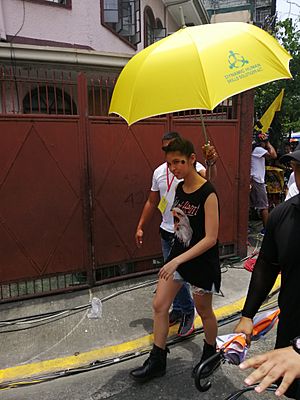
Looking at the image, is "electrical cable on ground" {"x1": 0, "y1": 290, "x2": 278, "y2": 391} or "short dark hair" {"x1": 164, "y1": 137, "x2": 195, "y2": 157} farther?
"electrical cable on ground" {"x1": 0, "y1": 290, "x2": 278, "y2": 391}

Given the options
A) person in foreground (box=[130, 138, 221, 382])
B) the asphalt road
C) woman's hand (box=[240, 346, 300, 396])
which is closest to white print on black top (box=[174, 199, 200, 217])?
person in foreground (box=[130, 138, 221, 382])

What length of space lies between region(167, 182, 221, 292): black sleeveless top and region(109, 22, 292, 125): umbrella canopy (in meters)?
0.69

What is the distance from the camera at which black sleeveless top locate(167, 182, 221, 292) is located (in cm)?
256

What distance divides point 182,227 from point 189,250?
253 mm

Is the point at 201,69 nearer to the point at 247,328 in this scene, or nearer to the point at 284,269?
the point at 284,269

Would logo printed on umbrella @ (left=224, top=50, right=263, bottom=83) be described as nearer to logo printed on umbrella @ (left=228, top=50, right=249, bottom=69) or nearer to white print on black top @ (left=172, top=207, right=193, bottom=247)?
logo printed on umbrella @ (left=228, top=50, right=249, bottom=69)

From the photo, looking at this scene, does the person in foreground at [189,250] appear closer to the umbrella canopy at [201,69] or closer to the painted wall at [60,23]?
the umbrella canopy at [201,69]

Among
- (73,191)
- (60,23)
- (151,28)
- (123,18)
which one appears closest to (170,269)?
(73,191)

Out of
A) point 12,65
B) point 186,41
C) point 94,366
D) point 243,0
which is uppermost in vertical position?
point 243,0

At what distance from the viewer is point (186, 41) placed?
7.63ft

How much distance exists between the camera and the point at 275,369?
1063mm

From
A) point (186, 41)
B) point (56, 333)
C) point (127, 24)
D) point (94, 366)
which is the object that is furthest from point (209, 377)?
point (127, 24)

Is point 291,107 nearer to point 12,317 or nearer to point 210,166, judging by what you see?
point 210,166

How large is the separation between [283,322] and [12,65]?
18.5 ft
